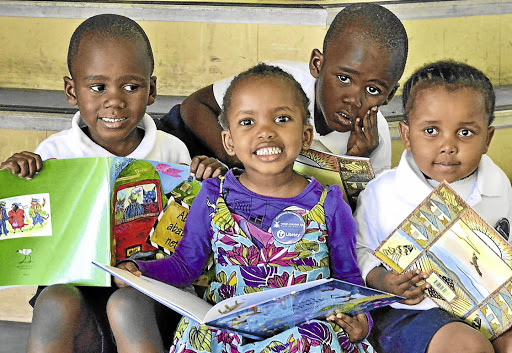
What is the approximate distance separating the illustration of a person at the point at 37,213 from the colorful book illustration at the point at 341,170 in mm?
632

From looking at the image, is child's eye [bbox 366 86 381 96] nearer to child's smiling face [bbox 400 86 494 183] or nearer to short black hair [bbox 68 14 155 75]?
child's smiling face [bbox 400 86 494 183]

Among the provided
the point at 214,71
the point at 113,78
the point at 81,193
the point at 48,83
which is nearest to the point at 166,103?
the point at 214,71

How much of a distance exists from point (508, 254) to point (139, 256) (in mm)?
812

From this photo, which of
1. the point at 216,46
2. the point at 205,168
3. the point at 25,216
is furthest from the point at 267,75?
the point at 216,46

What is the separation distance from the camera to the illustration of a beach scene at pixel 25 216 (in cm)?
181

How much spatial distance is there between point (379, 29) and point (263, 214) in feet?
2.14

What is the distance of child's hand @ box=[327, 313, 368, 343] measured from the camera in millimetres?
1666

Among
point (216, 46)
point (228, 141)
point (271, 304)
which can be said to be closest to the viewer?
point (271, 304)

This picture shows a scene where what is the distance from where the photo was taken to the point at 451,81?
6.06 ft

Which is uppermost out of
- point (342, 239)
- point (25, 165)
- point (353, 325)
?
point (25, 165)

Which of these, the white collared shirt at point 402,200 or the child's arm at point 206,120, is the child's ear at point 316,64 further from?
the white collared shirt at point 402,200

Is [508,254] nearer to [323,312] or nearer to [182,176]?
[323,312]

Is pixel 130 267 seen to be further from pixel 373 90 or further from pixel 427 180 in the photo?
pixel 373 90

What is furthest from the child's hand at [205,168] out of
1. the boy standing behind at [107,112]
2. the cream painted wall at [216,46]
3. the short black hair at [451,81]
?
the cream painted wall at [216,46]
